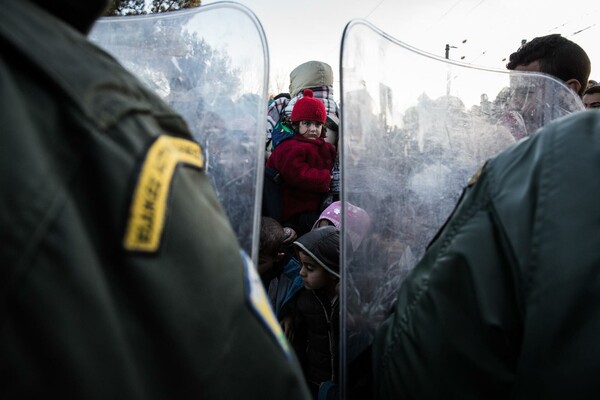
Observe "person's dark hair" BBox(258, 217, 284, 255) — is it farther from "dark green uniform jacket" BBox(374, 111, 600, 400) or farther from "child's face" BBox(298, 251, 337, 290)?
"dark green uniform jacket" BBox(374, 111, 600, 400)

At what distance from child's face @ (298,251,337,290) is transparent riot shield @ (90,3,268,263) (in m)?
1.06

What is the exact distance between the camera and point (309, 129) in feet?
8.20

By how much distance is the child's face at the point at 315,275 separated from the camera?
6.20ft

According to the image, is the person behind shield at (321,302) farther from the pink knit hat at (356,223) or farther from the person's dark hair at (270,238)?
the pink knit hat at (356,223)

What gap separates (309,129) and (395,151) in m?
1.52

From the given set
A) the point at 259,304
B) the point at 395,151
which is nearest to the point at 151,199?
the point at 259,304

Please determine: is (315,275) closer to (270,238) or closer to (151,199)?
(270,238)

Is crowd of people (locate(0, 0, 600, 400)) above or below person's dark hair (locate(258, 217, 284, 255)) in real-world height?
below

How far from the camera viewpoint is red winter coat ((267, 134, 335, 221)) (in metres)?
2.38

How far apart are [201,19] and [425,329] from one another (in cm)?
80

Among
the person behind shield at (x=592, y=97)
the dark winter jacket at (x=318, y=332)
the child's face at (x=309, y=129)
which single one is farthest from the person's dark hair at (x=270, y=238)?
the person behind shield at (x=592, y=97)

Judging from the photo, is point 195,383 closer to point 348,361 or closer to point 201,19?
point 348,361

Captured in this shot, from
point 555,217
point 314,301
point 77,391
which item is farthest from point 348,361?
point 314,301

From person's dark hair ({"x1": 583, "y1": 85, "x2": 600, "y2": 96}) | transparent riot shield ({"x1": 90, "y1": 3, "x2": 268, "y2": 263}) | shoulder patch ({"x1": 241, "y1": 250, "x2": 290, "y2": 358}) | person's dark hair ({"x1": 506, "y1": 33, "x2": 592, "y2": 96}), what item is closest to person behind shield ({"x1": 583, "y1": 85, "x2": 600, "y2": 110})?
person's dark hair ({"x1": 583, "y1": 85, "x2": 600, "y2": 96})
